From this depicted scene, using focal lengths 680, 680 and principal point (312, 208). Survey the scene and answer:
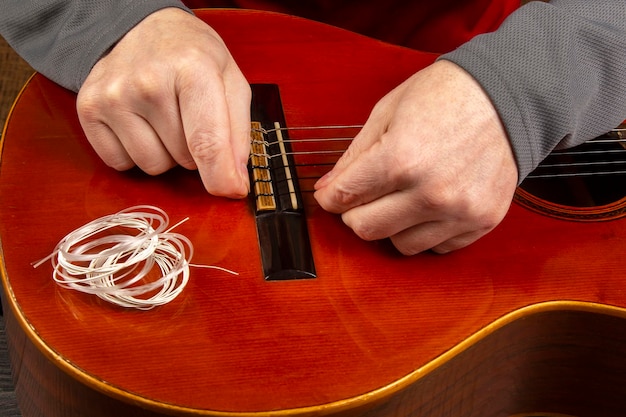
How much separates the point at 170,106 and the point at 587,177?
0.67m

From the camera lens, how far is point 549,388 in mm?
989

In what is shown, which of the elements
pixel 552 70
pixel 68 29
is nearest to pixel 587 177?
pixel 552 70

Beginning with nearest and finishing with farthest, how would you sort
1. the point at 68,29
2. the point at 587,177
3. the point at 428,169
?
the point at 428,169 → the point at 68,29 → the point at 587,177

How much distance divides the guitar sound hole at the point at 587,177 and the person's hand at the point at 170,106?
47cm

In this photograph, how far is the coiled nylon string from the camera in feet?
2.37

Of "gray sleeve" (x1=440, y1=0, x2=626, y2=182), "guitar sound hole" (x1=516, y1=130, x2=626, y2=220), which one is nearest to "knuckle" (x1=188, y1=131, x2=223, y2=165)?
"gray sleeve" (x1=440, y1=0, x2=626, y2=182)

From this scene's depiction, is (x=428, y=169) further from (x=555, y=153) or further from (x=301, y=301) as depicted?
(x=555, y=153)

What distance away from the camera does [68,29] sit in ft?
3.02

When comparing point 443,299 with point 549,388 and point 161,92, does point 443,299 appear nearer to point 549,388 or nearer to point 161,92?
point 549,388

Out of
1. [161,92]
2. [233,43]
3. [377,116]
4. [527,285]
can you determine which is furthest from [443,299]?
[233,43]

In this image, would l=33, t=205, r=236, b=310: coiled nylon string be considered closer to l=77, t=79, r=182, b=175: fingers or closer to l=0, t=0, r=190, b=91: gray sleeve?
l=77, t=79, r=182, b=175: fingers

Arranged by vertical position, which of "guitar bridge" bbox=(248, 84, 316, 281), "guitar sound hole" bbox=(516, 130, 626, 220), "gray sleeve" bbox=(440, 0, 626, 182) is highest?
"gray sleeve" bbox=(440, 0, 626, 182)

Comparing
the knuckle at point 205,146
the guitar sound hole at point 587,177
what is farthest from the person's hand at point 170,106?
the guitar sound hole at point 587,177

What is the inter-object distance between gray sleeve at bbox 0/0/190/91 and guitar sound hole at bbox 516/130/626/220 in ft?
2.00
